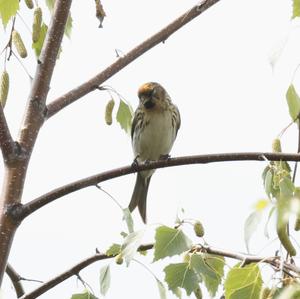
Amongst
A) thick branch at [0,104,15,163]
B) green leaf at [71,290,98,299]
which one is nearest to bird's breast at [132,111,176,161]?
green leaf at [71,290,98,299]

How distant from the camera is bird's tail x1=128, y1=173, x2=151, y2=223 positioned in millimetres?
5075

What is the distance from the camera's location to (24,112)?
108 inches

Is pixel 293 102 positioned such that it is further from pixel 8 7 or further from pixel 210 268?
pixel 8 7

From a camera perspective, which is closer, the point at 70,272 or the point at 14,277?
the point at 70,272

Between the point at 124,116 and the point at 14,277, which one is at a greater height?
the point at 124,116

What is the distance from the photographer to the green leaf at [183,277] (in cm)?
242

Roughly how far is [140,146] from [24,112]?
2.61 m

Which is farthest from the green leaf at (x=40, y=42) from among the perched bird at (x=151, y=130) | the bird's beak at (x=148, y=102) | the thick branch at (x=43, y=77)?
the bird's beak at (x=148, y=102)

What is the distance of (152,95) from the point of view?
5441 mm

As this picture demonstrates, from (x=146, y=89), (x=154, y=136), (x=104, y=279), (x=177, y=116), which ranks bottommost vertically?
(x=104, y=279)

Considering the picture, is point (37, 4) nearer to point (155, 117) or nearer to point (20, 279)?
point (20, 279)

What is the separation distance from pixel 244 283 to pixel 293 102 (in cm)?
57

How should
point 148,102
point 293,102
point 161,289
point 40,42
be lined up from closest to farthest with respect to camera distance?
point 293,102, point 161,289, point 40,42, point 148,102

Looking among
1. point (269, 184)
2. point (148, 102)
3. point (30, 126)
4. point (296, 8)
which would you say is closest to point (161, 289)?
point (269, 184)
